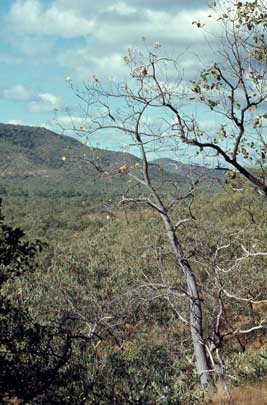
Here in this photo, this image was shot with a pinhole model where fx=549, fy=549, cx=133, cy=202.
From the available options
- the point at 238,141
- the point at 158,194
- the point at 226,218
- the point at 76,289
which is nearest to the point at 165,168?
the point at 158,194

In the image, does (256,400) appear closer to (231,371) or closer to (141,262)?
(231,371)

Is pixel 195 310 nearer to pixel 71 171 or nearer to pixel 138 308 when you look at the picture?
pixel 71 171

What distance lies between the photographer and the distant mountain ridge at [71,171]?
960cm

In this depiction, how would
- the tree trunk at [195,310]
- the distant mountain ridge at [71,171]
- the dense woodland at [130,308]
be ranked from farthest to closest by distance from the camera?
the tree trunk at [195,310] < the distant mountain ridge at [71,171] < the dense woodland at [130,308]

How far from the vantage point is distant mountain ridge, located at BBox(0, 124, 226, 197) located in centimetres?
960

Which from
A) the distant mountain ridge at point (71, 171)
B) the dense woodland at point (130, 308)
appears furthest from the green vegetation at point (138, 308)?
the distant mountain ridge at point (71, 171)

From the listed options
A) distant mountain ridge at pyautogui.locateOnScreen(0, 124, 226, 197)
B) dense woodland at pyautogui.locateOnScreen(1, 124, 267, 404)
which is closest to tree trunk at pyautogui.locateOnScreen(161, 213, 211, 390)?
dense woodland at pyautogui.locateOnScreen(1, 124, 267, 404)

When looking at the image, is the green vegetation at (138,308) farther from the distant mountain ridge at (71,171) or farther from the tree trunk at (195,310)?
the distant mountain ridge at (71,171)

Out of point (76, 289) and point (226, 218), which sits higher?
point (226, 218)

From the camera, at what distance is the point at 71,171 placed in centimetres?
1405

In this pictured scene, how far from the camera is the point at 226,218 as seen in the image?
3647cm

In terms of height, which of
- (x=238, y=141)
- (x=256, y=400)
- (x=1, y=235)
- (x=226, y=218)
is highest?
(x=226, y=218)

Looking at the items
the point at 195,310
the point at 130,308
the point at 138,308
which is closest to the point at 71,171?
the point at 130,308

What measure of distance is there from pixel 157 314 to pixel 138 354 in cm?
386
